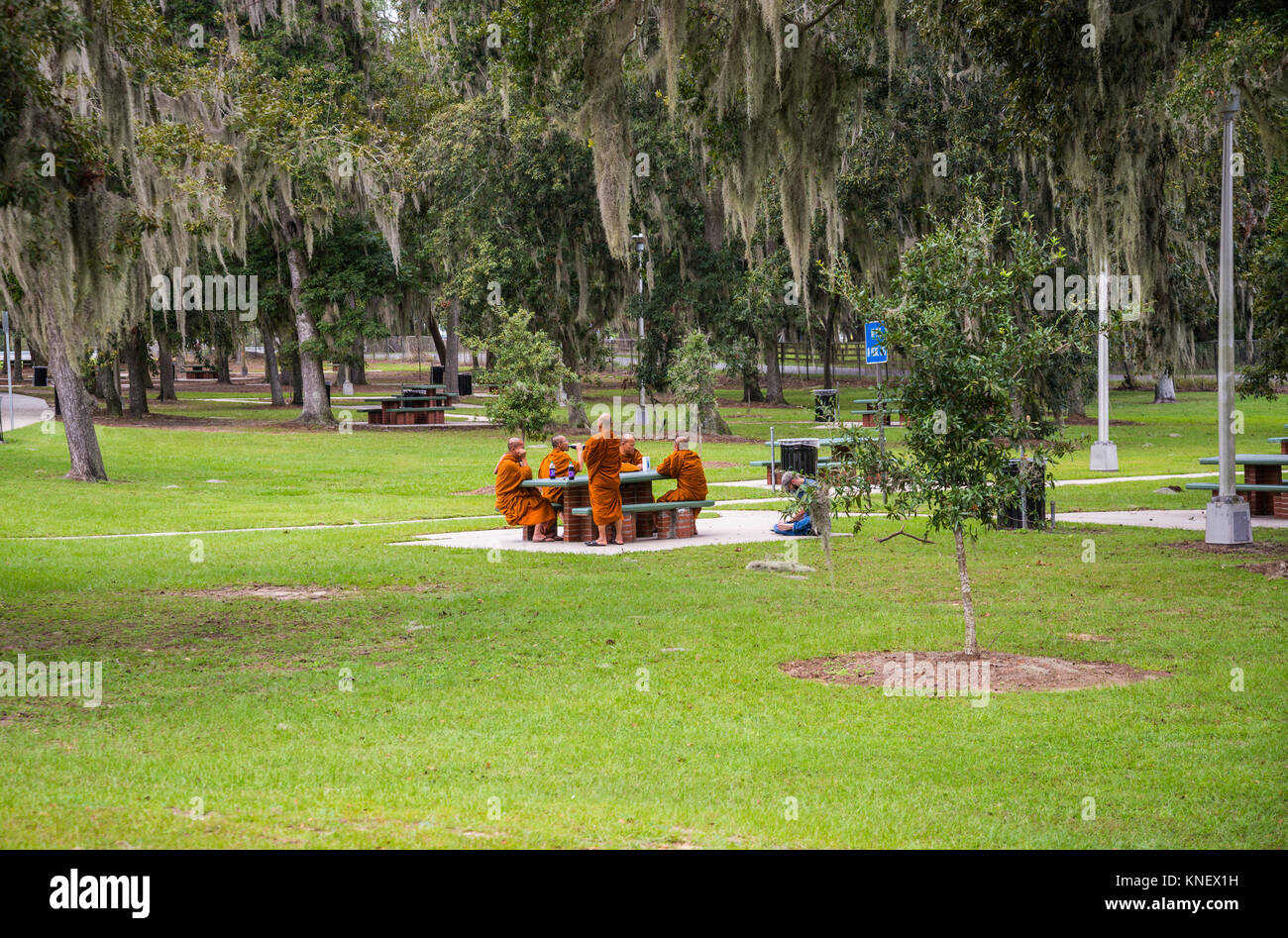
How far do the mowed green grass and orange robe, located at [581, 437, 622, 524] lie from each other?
3.06ft

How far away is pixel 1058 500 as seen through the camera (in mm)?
21062

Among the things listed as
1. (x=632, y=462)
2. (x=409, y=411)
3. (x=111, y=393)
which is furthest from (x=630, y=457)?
(x=111, y=393)

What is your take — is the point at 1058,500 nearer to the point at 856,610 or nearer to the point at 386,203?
the point at 856,610

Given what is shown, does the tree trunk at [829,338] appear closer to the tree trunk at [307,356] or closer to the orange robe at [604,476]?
the tree trunk at [307,356]

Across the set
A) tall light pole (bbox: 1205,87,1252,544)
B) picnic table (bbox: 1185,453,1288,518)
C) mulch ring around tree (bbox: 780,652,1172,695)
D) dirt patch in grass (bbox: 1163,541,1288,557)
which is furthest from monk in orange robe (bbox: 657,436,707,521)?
mulch ring around tree (bbox: 780,652,1172,695)

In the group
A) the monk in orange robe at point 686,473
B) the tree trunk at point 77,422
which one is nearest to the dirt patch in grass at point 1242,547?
the monk in orange robe at point 686,473

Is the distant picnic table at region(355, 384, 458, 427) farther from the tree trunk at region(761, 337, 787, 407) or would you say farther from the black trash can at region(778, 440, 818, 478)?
the black trash can at region(778, 440, 818, 478)

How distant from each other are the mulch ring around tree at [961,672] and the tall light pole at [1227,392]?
683 centimetres

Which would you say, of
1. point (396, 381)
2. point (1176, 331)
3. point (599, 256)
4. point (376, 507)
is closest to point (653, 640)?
point (376, 507)

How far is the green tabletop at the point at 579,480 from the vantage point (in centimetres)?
1700

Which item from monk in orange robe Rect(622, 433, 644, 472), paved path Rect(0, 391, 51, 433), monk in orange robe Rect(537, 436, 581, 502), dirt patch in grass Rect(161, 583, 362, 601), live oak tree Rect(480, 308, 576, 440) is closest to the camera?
dirt patch in grass Rect(161, 583, 362, 601)

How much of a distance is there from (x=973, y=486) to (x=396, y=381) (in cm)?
5884

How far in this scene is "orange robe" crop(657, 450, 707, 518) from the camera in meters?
17.6

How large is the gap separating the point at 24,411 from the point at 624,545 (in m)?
29.0
